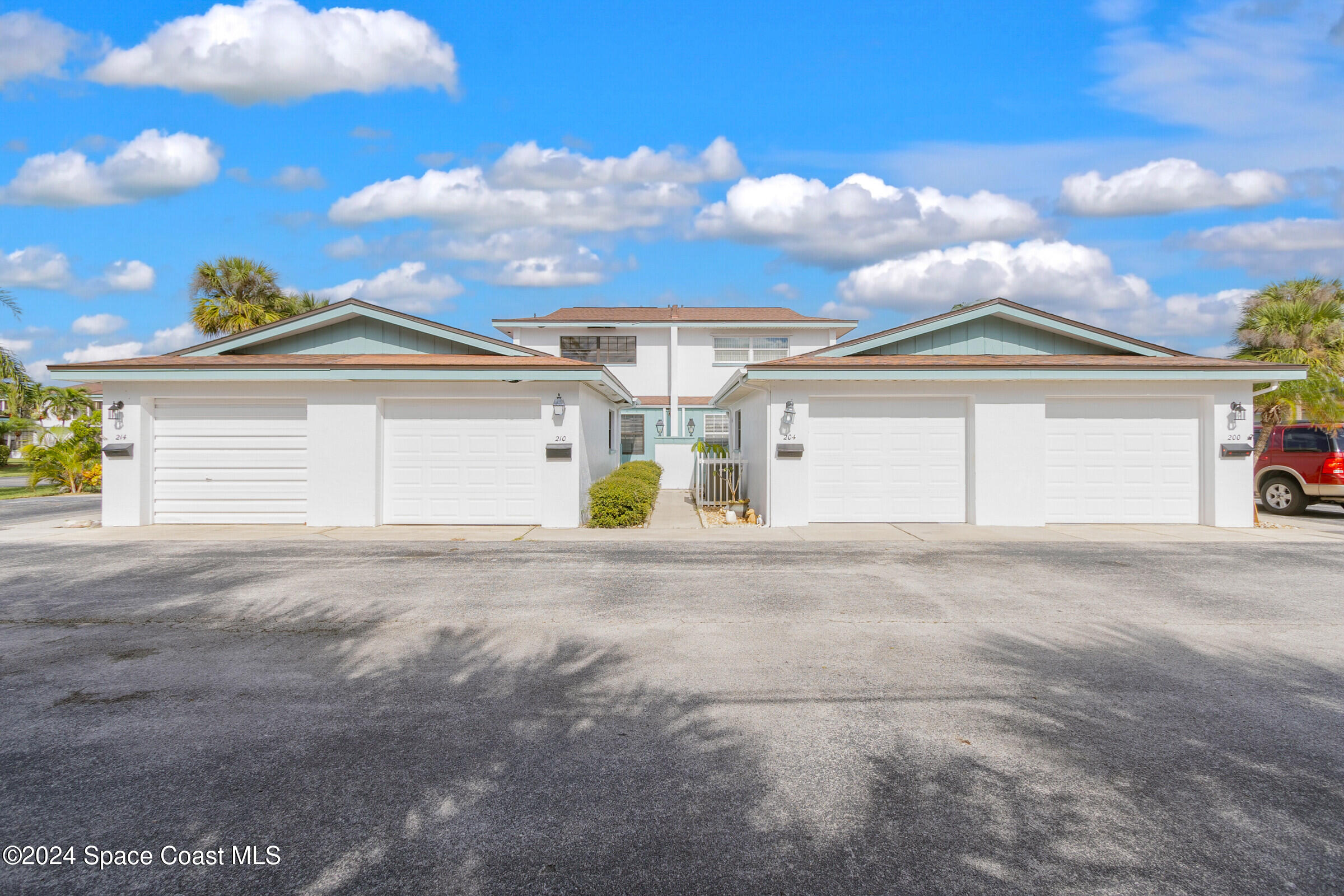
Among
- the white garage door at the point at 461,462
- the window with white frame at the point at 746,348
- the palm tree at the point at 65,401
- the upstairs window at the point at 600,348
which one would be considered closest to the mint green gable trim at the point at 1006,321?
the white garage door at the point at 461,462

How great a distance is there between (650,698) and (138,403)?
1235 cm

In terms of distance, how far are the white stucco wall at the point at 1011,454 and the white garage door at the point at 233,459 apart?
824 centimetres

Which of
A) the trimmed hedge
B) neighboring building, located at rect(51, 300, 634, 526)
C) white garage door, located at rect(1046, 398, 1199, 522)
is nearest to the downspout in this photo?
the trimmed hedge

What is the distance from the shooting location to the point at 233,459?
13.5 meters

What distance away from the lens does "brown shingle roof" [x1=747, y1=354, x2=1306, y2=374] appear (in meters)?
12.9

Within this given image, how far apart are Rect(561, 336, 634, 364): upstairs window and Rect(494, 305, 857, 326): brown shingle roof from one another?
2.17 feet

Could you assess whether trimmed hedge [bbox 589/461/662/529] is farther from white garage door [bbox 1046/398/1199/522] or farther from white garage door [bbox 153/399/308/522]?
white garage door [bbox 1046/398/1199/522]

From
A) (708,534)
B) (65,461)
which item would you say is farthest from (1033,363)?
(65,461)

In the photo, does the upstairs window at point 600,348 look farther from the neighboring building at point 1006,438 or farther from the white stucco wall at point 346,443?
the white stucco wall at point 346,443

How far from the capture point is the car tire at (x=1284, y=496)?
51.1 ft

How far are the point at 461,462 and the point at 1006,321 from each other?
10155 millimetres

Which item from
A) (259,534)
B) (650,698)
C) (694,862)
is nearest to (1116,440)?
(650,698)

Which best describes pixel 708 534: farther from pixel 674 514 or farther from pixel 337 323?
pixel 337 323

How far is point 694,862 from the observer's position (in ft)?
10.3
